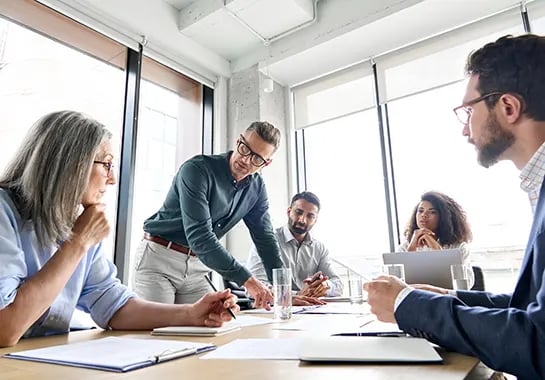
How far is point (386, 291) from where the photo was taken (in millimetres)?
823

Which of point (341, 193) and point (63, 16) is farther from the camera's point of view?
point (341, 193)

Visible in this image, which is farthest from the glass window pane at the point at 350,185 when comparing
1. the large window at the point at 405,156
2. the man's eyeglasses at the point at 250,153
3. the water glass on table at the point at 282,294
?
the water glass on table at the point at 282,294

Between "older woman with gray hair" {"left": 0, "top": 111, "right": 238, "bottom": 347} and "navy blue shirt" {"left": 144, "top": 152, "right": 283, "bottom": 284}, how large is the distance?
0.54 meters

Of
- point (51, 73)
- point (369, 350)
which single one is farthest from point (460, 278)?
point (51, 73)

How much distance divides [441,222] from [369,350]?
2091mm

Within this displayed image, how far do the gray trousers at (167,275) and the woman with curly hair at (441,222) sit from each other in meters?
1.30

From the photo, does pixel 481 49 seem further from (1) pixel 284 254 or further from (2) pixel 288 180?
(2) pixel 288 180

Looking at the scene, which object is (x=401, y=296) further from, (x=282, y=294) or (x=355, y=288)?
(x=355, y=288)

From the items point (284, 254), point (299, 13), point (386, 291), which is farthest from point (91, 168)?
point (299, 13)

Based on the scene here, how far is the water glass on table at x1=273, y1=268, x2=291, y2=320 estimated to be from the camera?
1221 millimetres

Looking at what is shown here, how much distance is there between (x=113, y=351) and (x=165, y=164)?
267cm

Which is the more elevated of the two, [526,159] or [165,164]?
[165,164]

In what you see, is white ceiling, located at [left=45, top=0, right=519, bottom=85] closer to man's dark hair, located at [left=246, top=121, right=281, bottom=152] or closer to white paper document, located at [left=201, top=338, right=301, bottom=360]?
man's dark hair, located at [left=246, top=121, right=281, bottom=152]

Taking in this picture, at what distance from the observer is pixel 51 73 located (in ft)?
8.33
